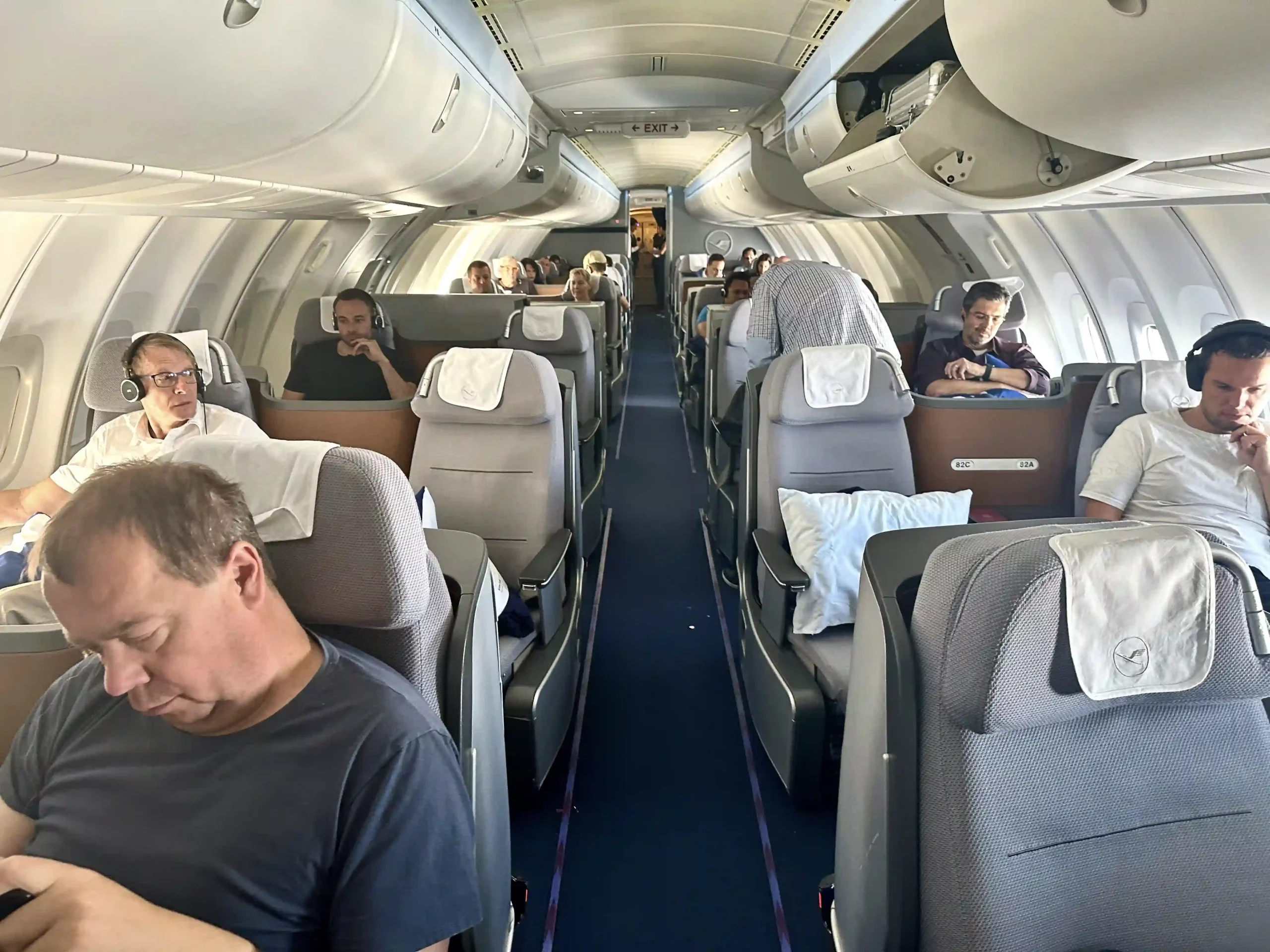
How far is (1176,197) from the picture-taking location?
3.38 meters

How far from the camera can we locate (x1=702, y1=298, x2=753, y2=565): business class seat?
4.54 meters

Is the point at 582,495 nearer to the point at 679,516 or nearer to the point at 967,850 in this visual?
the point at 679,516

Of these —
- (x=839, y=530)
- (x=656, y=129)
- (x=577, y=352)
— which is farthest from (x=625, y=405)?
(x=839, y=530)

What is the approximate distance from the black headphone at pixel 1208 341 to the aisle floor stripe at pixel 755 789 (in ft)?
6.43

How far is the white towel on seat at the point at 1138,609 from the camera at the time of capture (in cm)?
122

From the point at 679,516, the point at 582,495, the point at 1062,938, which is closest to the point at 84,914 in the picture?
the point at 1062,938

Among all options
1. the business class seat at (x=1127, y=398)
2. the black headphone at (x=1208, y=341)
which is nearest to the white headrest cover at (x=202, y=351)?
the business class seat at (x=1127, y=398)

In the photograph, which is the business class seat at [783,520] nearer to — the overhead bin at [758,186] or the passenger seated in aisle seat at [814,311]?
the passenger seated in aisle seat at [814,311]

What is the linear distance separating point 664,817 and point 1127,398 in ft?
7.93

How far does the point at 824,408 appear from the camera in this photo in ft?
9.93

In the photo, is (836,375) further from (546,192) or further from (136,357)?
(546,192)

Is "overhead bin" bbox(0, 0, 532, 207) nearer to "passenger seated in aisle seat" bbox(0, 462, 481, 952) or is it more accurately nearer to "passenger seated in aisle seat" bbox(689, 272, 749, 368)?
"passenger seated in aisle seat" bbox(0, 462, 481, 952)

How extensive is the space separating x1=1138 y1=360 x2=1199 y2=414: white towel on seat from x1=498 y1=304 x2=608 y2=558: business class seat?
109 inches

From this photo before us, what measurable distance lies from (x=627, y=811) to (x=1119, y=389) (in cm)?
250
